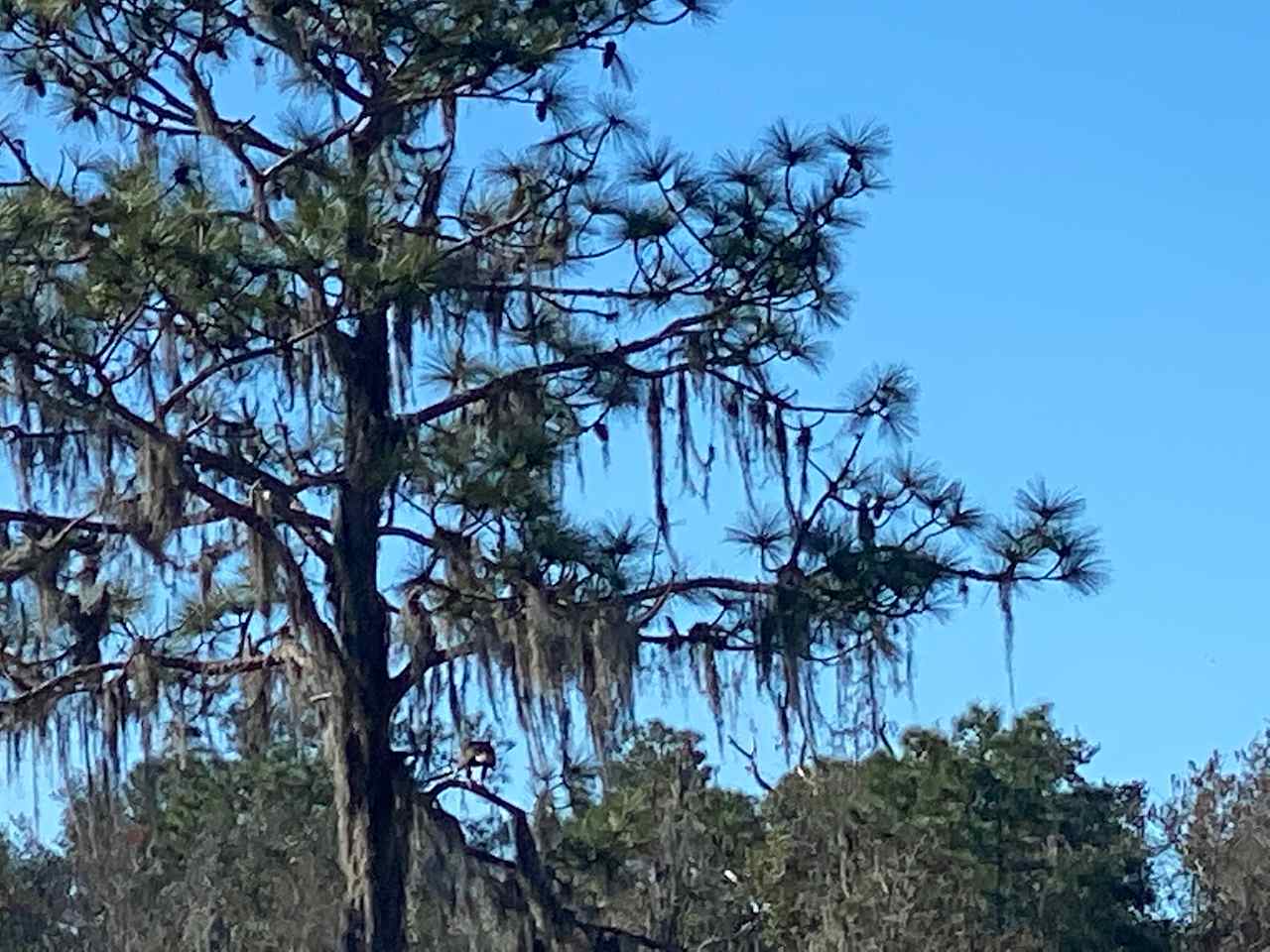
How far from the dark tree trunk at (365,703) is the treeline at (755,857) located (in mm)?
224

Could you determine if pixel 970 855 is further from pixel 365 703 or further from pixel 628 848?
pixel 365 703

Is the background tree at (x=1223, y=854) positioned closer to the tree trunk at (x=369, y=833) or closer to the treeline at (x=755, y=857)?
the treeline at (x=755, y=857)

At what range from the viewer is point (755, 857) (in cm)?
2305

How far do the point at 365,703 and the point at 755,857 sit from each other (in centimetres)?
1340

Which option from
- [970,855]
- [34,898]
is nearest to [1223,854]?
[970,855]

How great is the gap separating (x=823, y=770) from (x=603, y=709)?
165 centimetres

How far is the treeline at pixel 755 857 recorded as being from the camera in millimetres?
11266

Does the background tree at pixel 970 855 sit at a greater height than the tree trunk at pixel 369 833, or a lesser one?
greater

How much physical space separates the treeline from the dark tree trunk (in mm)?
224

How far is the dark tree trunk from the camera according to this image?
10.0 m

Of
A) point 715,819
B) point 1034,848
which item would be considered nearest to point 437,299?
point 715,819

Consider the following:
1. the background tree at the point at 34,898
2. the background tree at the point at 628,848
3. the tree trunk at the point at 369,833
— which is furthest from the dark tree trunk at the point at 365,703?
the background tree at the point at 34,898

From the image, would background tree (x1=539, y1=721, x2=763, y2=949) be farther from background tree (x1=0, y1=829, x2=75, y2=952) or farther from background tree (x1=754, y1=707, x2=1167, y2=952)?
background tree (x1=0, y1=829, x2=75, y2=952)

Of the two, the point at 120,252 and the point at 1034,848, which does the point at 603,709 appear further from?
the point at 1034,848
